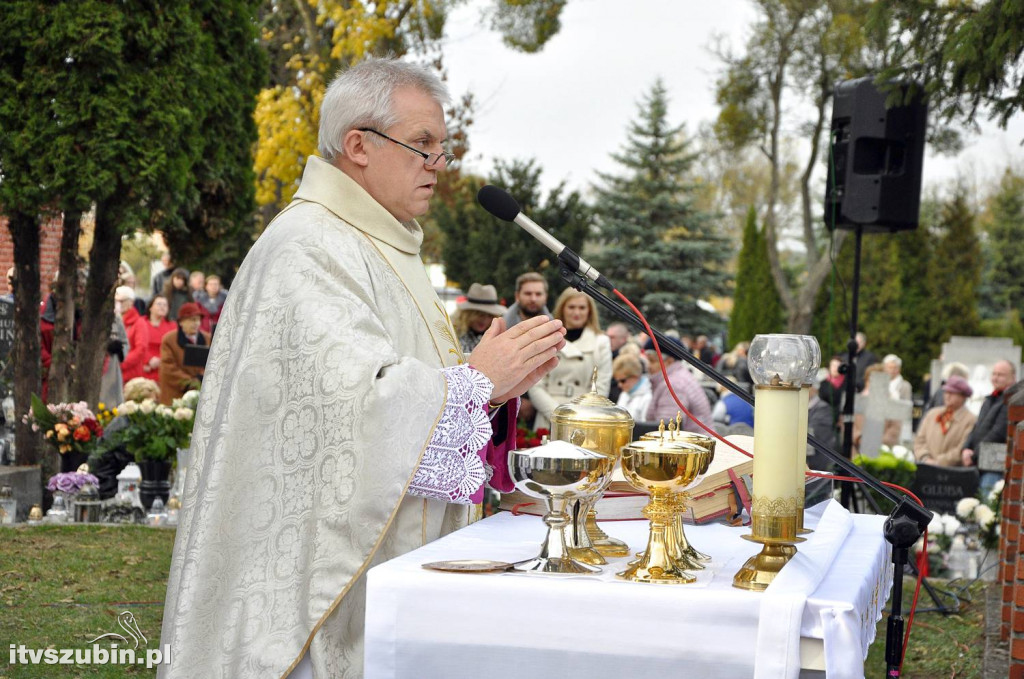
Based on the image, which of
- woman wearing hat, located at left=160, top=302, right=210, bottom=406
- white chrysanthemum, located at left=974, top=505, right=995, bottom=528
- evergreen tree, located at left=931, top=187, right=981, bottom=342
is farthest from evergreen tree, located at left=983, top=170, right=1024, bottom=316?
woman wearing hat, located at left=160, top=302, right=210, bottom=406

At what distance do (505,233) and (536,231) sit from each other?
63.9ft

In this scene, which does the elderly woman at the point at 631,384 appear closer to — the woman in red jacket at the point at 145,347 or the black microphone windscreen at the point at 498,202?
the woman in red jacket at the point at 145,347

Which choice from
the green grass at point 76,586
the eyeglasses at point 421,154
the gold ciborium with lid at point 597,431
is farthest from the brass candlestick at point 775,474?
the green grass at point 76,586

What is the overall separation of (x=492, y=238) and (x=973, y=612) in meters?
16.5

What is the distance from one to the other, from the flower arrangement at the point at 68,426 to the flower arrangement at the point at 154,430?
316 millimetres

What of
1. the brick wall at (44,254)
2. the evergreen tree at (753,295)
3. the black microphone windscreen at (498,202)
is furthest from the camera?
the evergreen tree at (753,295)

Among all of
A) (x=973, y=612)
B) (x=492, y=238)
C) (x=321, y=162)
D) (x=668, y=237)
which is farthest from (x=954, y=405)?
(x=668, y=237)

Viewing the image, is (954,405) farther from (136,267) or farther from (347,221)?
(136,267)

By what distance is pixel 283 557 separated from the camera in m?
2.48

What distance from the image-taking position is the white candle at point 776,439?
2051 mm

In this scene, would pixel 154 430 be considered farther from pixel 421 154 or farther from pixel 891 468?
pixel 421 154

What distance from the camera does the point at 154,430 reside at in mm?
7801

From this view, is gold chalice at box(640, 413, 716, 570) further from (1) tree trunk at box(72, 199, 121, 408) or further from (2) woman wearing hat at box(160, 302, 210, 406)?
(2) woman wearing hat at box(160, 302, 210, 406)

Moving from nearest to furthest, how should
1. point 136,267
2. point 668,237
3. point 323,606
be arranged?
point 323,606
point 668,237
point 136,267
